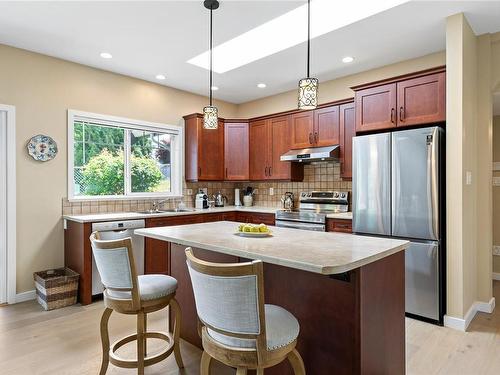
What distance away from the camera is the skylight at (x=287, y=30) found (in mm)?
2836

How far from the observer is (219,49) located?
3.76 m

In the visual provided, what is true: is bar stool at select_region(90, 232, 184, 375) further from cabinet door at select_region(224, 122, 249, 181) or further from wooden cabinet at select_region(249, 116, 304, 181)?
cabinet door at select_region(224, 122, 249, 181)

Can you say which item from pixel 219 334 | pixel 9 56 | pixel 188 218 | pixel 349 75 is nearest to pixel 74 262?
pixel 188 218

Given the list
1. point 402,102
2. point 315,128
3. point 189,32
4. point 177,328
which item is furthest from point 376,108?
point 177,328

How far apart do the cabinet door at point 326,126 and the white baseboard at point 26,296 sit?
12.6ft

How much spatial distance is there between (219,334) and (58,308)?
273 centimetres

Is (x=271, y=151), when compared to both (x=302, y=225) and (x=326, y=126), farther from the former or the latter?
(x=302, y=225)

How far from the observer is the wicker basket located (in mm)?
3270

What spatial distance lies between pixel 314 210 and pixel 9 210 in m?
3.68

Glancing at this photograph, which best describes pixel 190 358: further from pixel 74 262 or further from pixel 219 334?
pixel 74 262

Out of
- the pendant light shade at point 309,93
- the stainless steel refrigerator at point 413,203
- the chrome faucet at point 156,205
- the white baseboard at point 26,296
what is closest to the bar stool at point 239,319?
the pendant light shade at point 309,93

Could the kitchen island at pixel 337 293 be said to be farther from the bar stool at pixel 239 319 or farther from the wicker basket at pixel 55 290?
the wicker basket at pixel 55 290

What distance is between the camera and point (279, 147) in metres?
4.91

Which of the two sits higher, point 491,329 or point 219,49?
point 219,49
